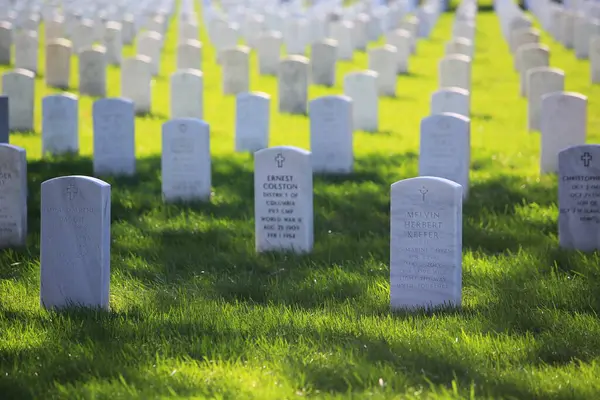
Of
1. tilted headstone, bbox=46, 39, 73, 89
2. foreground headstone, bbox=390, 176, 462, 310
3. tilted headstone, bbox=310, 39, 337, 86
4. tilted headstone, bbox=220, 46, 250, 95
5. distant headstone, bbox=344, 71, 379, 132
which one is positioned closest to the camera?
foreground headstone, bbox=390, 176, 462, 310

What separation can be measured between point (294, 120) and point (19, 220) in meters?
7.56

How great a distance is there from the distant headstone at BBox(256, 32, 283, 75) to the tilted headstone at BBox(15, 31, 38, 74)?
4.81 m

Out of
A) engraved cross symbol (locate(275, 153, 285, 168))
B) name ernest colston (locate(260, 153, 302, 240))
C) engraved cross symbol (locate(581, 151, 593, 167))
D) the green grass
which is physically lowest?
the green grass

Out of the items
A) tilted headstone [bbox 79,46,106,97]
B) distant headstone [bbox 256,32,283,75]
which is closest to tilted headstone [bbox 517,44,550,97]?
distant headstone [bbox 256,32,283,75]

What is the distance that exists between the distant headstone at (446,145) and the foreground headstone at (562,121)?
5.87 ft

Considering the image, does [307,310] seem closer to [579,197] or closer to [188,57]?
[579,197]

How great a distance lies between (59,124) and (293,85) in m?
4.78

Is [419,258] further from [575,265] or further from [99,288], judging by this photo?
[99,288]

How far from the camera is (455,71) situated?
55.6ft

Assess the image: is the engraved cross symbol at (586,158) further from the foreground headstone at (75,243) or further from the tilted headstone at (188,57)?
the tilted headstone at (188,57)

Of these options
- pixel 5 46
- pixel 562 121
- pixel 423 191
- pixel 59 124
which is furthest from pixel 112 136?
pixel 5 46

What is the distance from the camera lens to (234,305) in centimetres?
674

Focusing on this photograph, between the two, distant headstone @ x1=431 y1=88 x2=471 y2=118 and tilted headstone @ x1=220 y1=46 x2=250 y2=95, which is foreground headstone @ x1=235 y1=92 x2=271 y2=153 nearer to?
distant headstone @ x1=431 y1=88 x2=471 y2=118

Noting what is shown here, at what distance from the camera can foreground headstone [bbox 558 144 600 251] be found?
826 centimetres
